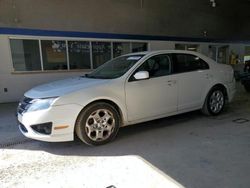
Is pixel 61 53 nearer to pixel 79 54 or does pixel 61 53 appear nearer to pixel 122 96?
pixel 79 54

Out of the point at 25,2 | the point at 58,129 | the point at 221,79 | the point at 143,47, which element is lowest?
the point at 58,129

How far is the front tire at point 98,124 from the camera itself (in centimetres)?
335

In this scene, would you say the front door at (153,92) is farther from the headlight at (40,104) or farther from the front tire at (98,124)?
the headlight at (40,104)

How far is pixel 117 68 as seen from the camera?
13.8ft

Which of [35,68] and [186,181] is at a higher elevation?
[35,68]

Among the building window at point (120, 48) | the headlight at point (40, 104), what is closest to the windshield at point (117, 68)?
the headlight at point (40, 104)

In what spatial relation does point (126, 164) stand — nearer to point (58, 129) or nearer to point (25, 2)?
point (58, 129)

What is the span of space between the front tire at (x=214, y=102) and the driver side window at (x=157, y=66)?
131 cm

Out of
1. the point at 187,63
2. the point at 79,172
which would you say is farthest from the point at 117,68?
the point at 79,172

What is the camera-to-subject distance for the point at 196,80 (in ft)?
14.8

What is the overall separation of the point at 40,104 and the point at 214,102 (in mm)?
3760

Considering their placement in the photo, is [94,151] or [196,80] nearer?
[94,151]

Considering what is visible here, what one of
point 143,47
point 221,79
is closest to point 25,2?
point 143,47

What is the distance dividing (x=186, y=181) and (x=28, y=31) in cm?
731
